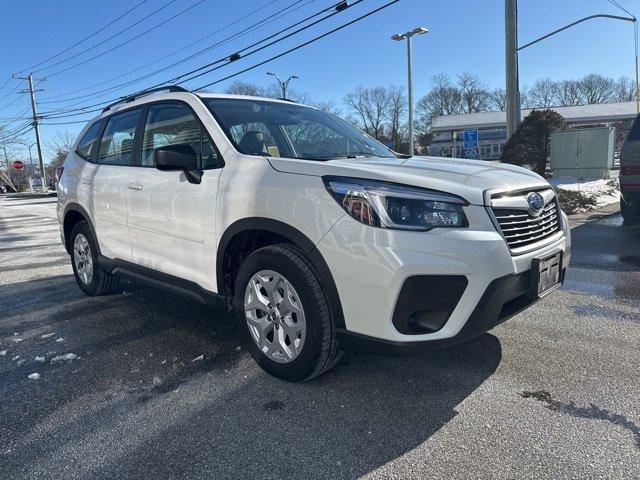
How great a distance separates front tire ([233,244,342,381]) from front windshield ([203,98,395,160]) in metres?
0.79

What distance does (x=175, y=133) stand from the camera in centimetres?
380

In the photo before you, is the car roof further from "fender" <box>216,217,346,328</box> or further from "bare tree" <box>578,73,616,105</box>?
"bare tree" <box>578,73,616,105</box>

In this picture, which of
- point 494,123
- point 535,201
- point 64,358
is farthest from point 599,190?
point 494,123

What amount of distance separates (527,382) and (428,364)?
0.60 m

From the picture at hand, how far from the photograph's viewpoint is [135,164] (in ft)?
13.4

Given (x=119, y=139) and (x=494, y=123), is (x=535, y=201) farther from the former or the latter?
(x=494, y=123)

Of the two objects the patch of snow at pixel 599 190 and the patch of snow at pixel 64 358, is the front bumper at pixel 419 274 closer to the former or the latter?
the patch of snow at pixel 64 358

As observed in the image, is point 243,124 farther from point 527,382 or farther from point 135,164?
point 527,382

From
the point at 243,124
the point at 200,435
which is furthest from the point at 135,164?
the point at 200,435

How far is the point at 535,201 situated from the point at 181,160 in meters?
2.26

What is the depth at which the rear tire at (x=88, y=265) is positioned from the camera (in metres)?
4.90

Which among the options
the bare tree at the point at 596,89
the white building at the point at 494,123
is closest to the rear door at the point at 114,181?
the white building at the point at 494,123

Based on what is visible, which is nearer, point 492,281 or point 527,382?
point 492,281

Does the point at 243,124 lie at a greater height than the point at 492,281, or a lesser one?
greater
